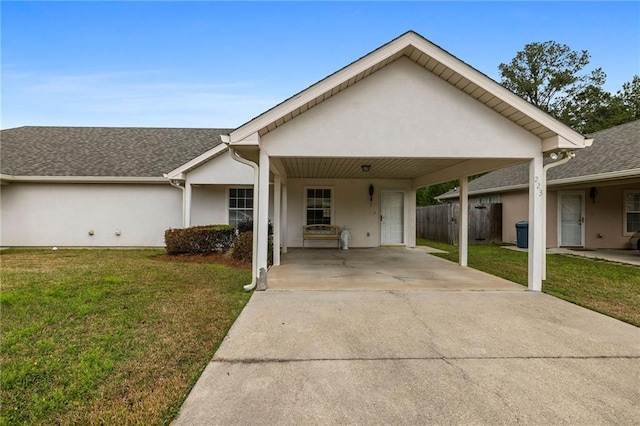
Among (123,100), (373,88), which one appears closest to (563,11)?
(373,88)

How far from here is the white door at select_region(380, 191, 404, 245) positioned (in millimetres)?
12914

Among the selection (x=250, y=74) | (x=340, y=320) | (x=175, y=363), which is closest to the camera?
(x=175, y=363)

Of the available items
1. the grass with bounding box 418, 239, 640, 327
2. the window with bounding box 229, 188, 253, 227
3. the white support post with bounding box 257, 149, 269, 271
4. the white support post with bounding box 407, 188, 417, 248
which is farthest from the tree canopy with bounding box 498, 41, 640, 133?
the white support post with bounding box 257, 149, 269, 271

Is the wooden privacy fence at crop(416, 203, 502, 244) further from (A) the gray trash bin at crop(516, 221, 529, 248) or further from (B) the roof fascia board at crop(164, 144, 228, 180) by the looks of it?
(B) the roof fascia board at crop(164, 144, 228, 180)

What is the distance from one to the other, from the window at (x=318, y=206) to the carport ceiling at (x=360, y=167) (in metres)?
0.74

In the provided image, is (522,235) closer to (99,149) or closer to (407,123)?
(407,123)

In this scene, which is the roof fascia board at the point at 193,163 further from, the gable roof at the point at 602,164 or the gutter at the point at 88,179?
the gable roof at the point at 602,164

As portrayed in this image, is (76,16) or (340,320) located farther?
(76,16)

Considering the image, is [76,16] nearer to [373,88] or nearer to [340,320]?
[373,88]

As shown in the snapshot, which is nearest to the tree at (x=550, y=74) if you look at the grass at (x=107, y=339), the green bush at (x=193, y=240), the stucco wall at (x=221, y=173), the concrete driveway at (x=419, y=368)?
the stucco wall at (x=221, y=173)

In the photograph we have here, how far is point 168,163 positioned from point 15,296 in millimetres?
8034

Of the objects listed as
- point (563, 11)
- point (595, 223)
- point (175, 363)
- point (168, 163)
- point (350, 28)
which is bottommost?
point (175, 363)

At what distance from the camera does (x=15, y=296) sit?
16.5 ft

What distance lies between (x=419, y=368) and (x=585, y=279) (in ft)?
21.0
